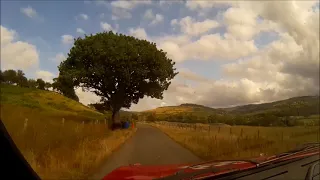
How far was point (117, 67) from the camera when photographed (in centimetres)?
1812

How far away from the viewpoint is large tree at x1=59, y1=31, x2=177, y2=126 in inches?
715

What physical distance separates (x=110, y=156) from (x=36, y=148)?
3.22 metres

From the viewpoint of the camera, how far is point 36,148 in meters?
8.55

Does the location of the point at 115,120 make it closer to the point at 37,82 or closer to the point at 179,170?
the point at 179,170

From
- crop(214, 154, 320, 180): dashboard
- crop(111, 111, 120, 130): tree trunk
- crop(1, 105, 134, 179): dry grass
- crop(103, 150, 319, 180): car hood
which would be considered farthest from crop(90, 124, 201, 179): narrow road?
crop(111, 111, 120, 130): tree trunk

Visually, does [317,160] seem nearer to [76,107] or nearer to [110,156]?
[110,156]

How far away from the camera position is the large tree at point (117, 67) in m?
18.2

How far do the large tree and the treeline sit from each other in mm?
1457

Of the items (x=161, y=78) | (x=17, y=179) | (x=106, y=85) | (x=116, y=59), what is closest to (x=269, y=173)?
(x=17, y=179)

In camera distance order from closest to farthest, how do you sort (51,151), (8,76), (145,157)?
(51,151)
(145,157)
(8,76)

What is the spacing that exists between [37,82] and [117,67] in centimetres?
6317

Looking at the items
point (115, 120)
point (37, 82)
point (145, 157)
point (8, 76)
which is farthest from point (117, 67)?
point (37, 82)

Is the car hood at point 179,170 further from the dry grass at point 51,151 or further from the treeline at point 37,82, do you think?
the treeline at point 37,82

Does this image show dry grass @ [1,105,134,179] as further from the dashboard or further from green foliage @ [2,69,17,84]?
green foliage @ [2,69,17,84]
